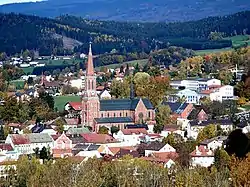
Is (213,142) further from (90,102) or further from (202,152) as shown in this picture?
(90,102)

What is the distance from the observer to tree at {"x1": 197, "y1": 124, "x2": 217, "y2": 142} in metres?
24.6

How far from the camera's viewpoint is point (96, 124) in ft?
95.7

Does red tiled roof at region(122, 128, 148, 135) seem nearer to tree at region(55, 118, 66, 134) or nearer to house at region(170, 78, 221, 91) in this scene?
tree at region(55, 118, 66, 134)

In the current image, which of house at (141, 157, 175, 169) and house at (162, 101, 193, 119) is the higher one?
house at (162, 101, 193, 119)

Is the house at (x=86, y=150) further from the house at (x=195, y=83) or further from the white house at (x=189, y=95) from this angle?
the house at (x=195, y=83)

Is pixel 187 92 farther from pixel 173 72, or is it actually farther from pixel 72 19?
pixel 72 19

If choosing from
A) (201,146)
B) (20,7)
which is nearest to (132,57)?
(201,146)

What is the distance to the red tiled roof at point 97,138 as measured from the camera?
2569cm

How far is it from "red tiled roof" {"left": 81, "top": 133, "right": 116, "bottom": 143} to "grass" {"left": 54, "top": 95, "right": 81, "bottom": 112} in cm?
861

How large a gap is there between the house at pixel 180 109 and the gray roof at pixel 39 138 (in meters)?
5.92

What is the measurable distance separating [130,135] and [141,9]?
134 meters

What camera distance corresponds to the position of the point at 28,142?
25.7m

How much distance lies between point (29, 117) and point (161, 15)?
11675 cm

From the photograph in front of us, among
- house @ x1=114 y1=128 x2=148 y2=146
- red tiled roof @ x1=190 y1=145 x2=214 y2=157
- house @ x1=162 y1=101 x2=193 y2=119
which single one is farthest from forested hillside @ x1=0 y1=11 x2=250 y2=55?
red tiled roof @ x1=190 y1=145 x2=214 y2=157
